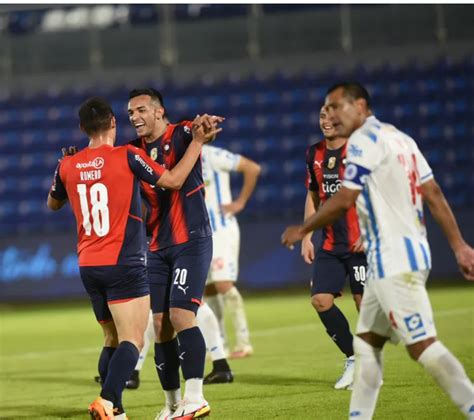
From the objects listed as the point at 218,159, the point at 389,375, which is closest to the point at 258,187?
the point at 218,159

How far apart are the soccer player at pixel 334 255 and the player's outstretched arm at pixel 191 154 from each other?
5.78 ft

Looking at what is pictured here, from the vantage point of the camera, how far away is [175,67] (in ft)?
80.9

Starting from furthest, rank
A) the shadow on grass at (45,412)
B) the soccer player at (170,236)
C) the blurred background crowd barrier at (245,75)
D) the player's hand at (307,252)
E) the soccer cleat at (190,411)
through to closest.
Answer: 1. the blurred background crowd barrier at (245,75)
2. the player's hand at (307,252)
3. the shadow on grass at (45,412)
4. the soccer player at (170,236)
5. the soccer cleat at (190,411)

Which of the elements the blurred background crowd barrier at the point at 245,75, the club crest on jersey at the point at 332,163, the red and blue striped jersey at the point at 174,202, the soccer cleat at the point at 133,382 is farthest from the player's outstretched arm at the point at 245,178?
the blurred background crowd barrier at the point at 245,75

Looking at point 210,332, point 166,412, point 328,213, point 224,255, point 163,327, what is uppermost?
point 328,213

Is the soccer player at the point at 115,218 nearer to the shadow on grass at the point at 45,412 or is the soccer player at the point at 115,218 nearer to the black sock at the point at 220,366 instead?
the shadow on grass at the point at 45,412

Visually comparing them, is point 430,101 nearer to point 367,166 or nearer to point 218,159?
point 218,159

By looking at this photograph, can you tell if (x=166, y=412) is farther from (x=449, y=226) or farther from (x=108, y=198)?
(x=449, y=226)

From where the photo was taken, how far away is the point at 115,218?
6508 millimetres

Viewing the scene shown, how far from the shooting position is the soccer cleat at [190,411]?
6.73 meters

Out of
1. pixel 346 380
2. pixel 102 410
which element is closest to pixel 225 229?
pixel 346 380

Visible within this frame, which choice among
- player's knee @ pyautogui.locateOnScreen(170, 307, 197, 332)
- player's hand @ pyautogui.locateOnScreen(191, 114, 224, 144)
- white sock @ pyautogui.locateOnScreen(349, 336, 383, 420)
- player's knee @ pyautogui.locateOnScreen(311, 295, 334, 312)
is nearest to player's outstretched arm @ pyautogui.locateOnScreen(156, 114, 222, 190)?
player's hand @ pyautogui.locateOnScreen(191, 114, 224, 144)

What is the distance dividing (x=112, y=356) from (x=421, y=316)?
2.22 m

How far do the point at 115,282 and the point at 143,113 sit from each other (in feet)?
4.04
